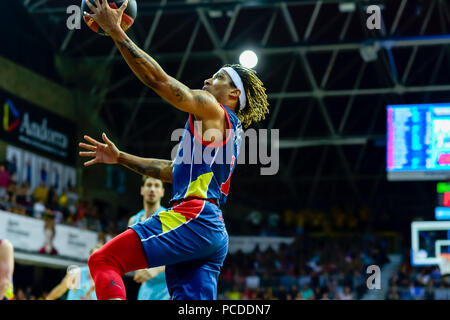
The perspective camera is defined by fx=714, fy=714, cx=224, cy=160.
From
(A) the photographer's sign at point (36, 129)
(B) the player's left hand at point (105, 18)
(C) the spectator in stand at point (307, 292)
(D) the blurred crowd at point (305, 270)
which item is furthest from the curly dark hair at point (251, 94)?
(A) the photographer's sign at point (36, 129)

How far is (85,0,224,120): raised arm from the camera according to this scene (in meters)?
4.21

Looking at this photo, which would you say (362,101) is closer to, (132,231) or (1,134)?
(1,134)

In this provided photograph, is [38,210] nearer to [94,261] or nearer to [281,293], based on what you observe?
[281,293]

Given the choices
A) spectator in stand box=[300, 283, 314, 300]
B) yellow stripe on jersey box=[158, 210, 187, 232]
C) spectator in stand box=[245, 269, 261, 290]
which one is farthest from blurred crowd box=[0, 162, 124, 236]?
yellow stripe on jersey box=[158, 210, 187, 232]

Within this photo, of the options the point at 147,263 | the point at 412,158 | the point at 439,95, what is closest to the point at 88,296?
the point at 147,263

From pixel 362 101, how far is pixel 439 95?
10.1 ft

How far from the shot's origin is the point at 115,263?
4168 millimetres

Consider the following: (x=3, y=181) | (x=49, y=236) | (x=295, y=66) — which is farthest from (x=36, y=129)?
(x=295, y=66)

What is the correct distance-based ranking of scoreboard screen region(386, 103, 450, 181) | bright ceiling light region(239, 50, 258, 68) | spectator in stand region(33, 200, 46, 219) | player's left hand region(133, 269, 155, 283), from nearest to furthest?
player's left hand region(133, 269, 155, 283) → scoreboard screen region(386, 103, 450, 181) → spectator in stand region(33, 200, 46, 219) → bright ceiling light region(239, 50, 258, 68)

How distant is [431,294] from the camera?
57.5 ft

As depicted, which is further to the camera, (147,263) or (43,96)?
(43,96)

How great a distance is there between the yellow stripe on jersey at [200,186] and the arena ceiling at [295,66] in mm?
14702

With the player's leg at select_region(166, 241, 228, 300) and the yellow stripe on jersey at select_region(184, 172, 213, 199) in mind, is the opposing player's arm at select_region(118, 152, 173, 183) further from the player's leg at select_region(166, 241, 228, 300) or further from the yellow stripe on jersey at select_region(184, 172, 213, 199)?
the player's leg at select_region(166, 241, 228, 300)

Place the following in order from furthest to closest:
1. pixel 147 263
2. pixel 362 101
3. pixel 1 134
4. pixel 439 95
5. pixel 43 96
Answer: pixel 362 101 → pixel 439 95 → pixel 43 96 → pixel 1 134 → pixel 147 263
